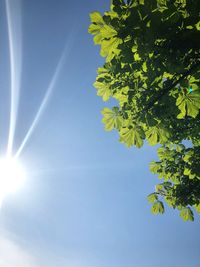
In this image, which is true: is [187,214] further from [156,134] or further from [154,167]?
[156,134]

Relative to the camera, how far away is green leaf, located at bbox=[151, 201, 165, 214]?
7.09 m

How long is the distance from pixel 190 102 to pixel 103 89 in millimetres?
1853

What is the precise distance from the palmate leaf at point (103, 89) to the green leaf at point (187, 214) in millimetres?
4158

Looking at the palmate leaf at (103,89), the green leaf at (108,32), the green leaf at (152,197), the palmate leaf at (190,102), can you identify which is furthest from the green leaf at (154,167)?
the green leaf at (108,32)

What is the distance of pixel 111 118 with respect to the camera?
518 cm

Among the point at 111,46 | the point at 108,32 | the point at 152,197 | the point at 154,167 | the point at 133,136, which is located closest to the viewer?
the point at 108,32

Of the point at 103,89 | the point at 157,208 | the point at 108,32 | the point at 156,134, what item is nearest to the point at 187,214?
the point at 157,208

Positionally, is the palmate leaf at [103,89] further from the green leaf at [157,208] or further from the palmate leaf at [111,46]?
the green leaf at [157,208]

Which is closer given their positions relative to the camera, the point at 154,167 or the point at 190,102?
the point at 190,102

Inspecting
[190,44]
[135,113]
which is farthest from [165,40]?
[135,113]

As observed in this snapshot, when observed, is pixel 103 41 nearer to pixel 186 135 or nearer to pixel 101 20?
pixel 101 20

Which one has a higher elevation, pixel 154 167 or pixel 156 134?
pixel 154 167

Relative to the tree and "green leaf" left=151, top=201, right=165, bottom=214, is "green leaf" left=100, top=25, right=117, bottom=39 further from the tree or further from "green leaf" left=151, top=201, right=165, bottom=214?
"green leaf" left=151, top=201, right=165, bottom=214

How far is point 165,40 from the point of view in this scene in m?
3.99
